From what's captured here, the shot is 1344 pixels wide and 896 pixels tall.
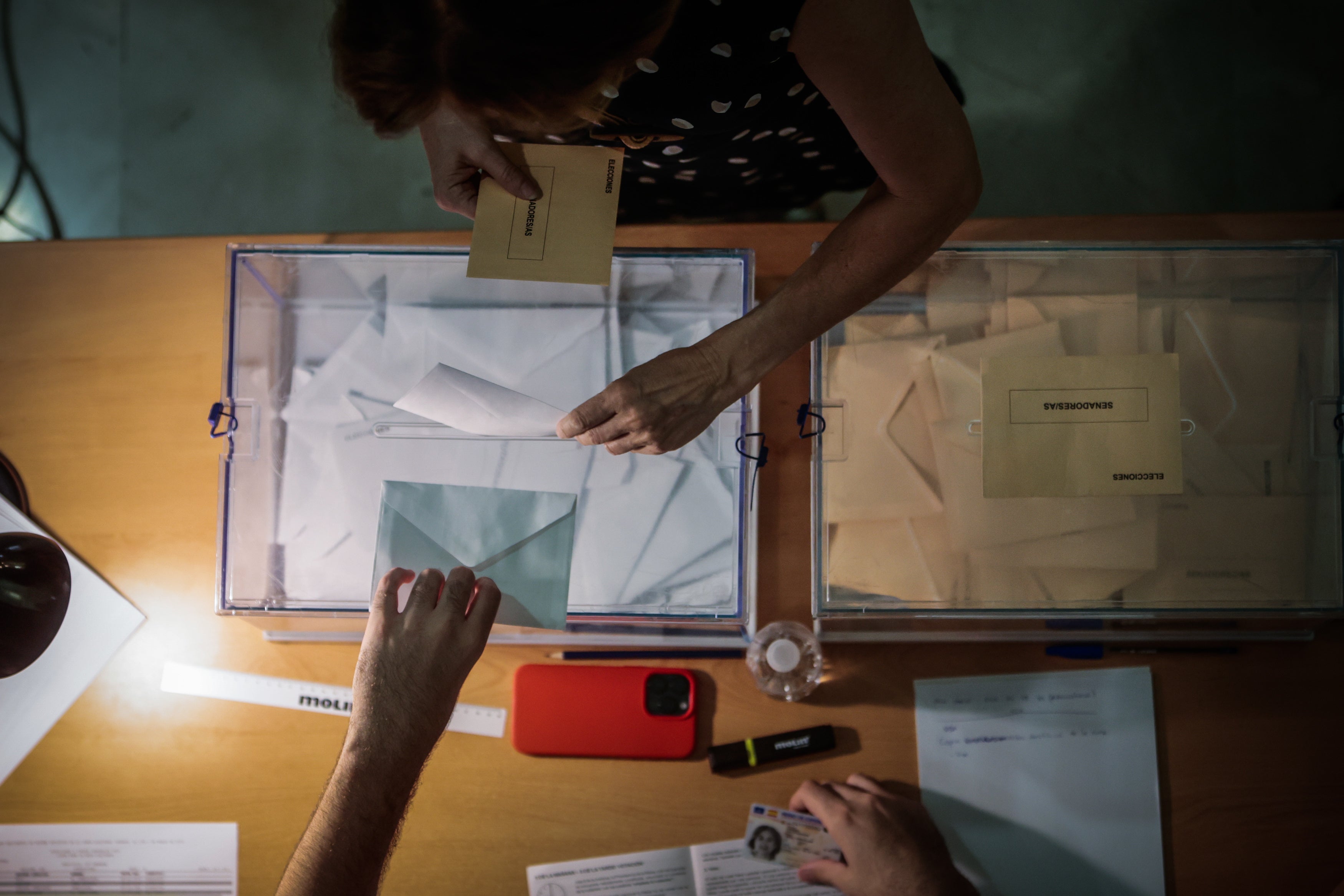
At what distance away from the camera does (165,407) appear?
97 centimetres

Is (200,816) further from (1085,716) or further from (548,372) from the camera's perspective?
(1085,716)

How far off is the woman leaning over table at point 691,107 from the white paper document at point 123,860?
723 millimetres

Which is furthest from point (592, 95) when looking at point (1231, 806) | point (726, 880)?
point (1231, 806)

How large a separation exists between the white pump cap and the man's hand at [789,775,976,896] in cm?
15

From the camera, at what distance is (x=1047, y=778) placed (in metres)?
0.90

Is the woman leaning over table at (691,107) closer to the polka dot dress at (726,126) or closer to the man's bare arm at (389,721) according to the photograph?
the polka dot dress at (726,126)

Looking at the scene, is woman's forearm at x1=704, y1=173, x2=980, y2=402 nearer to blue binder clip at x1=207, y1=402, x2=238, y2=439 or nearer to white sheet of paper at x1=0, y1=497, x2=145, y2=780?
blue binder clip at x1=207, y1=402, x2=238, y2=439

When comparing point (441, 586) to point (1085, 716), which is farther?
point (1085, 716)

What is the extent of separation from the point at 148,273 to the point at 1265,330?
1.33 meters

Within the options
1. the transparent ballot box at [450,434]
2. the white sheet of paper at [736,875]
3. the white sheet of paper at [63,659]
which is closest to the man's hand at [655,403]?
the transparent ballot box at [450,434]

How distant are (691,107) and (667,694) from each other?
650mm

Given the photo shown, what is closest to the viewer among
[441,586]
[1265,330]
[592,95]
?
[592,95]

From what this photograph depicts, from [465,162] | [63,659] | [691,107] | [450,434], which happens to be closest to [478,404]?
[450,434]

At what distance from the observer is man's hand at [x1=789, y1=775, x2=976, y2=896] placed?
848 mm
